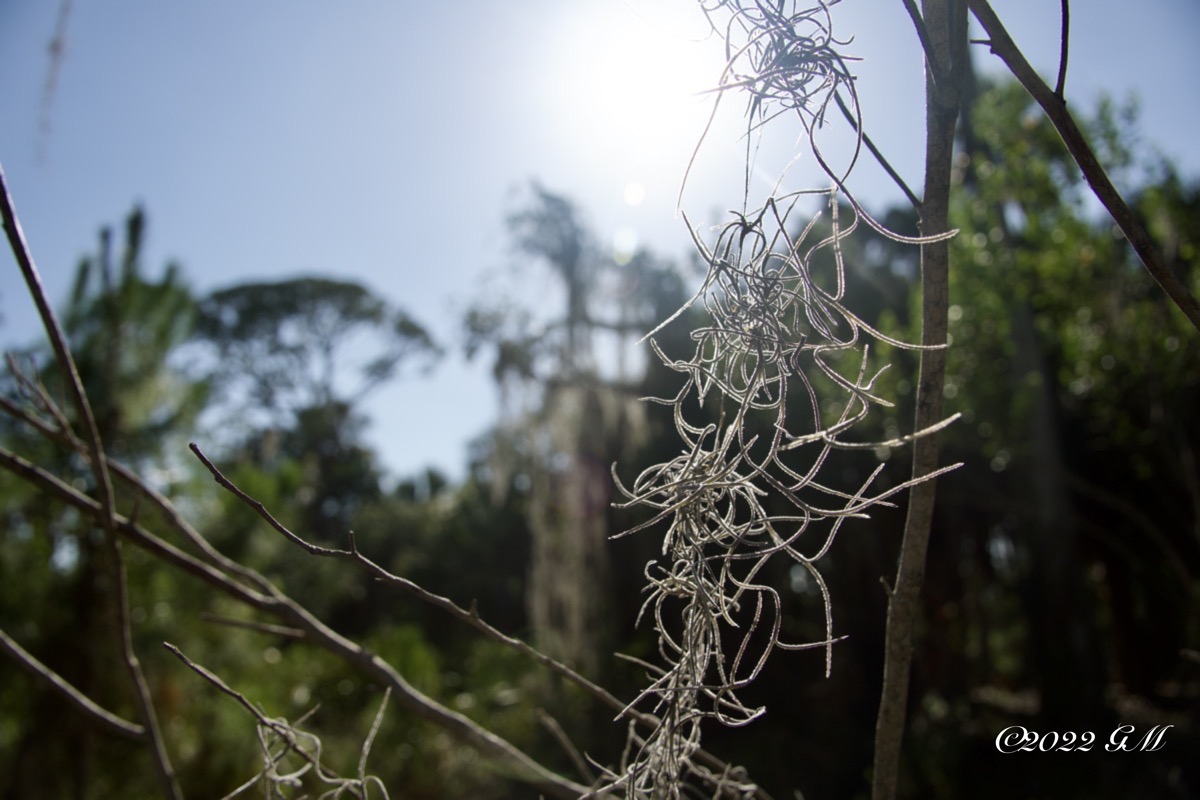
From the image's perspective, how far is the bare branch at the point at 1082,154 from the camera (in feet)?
1.47

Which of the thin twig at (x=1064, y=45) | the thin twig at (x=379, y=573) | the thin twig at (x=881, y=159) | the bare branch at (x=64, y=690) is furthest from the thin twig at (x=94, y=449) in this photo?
the thin twig at (x=1064, y=45)

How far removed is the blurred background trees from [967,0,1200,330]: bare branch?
1456 millimetres

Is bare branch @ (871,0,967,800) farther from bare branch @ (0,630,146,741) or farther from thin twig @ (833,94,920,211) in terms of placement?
bare branch @ (0,630,146,741)

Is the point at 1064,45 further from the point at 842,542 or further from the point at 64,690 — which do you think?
the point at 842,542

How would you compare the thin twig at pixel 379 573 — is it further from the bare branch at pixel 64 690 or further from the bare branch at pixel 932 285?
the bare branch at pixel 64 690

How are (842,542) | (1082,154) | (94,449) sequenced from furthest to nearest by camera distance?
(842,542), (94,449), (1082,154)

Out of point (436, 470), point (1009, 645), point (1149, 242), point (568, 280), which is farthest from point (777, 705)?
point (436, 470)

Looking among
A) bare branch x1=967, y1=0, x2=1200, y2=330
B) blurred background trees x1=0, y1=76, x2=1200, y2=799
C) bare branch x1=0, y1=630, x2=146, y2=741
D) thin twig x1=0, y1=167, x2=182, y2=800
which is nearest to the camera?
bare branch x1=967, y1=0, x2=1200, y2=330

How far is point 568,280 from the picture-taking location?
720 cm

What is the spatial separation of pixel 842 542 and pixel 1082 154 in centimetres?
595

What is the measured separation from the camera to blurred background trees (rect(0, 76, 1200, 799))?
3.76m

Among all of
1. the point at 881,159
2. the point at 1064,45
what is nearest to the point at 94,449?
the point at 881,159

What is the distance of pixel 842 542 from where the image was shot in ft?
20.0

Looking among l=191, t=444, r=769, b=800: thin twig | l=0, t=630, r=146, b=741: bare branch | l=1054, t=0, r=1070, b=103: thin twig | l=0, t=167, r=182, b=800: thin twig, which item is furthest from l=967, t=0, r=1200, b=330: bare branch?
l=0, t=630, r=146, b=741: bare branch
